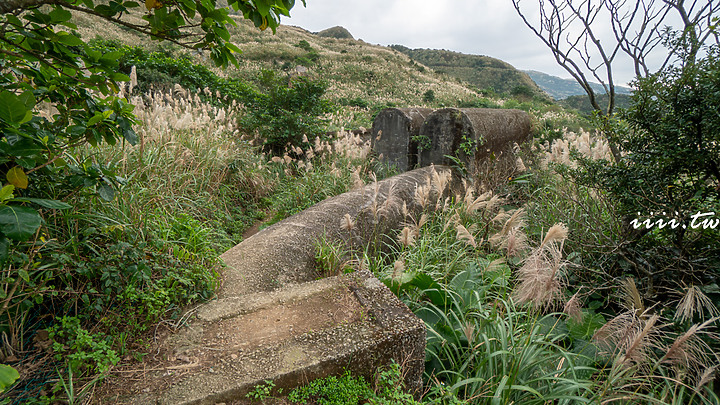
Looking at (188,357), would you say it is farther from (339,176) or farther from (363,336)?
(339,176)

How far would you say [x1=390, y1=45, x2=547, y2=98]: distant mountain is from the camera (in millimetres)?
48250

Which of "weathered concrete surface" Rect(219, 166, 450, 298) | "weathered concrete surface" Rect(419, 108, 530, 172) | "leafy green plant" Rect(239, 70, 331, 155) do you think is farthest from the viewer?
"leafy green plant" Rect(239, 70, 331, 155)

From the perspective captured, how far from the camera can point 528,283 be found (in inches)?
73.9

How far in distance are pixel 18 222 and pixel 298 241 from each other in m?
2.32

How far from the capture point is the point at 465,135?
569 centimetres

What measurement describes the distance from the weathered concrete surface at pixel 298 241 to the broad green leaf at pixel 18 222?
1.61 metres

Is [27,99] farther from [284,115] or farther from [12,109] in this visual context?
[284,115]

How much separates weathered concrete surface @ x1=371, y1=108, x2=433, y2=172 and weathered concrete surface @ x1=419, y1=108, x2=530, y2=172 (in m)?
0.27

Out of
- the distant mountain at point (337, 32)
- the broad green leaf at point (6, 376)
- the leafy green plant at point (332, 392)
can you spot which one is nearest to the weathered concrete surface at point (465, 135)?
the leafy green plant at point (332, 392)

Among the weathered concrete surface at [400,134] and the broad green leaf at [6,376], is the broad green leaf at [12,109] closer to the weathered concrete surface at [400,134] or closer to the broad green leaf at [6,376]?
the broad green leaf at [6,376]

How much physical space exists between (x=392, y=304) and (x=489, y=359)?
0.63m

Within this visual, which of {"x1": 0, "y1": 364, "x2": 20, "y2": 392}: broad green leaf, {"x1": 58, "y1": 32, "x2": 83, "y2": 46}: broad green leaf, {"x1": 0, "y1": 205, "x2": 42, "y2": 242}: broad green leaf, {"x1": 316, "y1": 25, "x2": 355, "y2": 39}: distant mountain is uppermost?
{"x1": 316, "y1": 25, "x2": 355, "y2": 39}: distant mountain

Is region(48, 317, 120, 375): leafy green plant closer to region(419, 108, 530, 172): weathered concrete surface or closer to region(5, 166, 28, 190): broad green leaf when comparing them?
region(5, 166, 28, 190): broad green leaf

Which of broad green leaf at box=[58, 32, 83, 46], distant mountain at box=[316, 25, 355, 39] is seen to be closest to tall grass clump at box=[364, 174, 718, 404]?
broad green leaf at box=[58, 32, 83, 46]
